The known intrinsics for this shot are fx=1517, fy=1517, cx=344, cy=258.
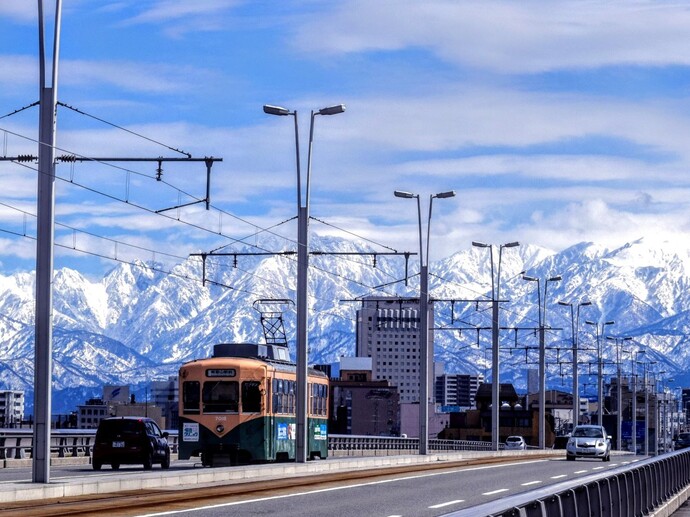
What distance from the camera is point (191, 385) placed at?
152ft

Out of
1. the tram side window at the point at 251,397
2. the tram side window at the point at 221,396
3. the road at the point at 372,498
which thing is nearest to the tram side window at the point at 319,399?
the tram side window at the point at 251,397

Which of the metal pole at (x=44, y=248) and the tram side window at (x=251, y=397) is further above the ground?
the metal pole at (x=44, y=248)

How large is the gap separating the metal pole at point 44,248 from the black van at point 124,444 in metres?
15.7

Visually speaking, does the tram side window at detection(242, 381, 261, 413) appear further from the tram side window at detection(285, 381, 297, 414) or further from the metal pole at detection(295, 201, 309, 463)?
the tram side window at detection(285, 381, 297, 414)

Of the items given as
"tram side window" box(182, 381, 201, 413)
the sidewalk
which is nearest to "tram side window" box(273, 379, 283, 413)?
"tram side window" box(182, 381, 201, 413)

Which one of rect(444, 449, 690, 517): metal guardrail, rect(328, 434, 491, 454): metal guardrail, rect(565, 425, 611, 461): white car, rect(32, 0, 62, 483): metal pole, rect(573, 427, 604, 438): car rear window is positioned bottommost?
rect(328, 434, 491, 454): metal guardrail

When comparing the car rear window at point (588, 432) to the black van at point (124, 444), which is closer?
the black van at point (124, 444)

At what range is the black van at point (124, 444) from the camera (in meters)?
44.4

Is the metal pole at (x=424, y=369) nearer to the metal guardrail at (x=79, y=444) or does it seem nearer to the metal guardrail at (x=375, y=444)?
the metal guardrail at (x=79, y=444)

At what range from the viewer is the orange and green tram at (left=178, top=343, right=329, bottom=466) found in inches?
1795

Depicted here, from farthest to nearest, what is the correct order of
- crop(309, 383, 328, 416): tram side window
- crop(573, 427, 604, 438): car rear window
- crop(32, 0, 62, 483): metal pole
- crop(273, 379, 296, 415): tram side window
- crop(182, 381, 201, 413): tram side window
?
1. crop(573, 427, 604, 438): car rear window
2. crop(309, 383, 328, 416): tram side window
3. crop(273, 379, 296, 415): tram side window
4. crop(182, 381, 201, 413): tram side window
5. crop(32, 0, 62, 483): metal pole

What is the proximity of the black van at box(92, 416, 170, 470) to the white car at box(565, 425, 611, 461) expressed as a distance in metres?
24.3

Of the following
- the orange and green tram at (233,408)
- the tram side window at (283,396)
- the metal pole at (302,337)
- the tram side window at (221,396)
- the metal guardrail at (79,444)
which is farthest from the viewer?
the metal guardrail at (79,444)

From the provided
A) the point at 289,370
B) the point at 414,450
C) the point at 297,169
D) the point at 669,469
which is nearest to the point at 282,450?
the point at 289,370
